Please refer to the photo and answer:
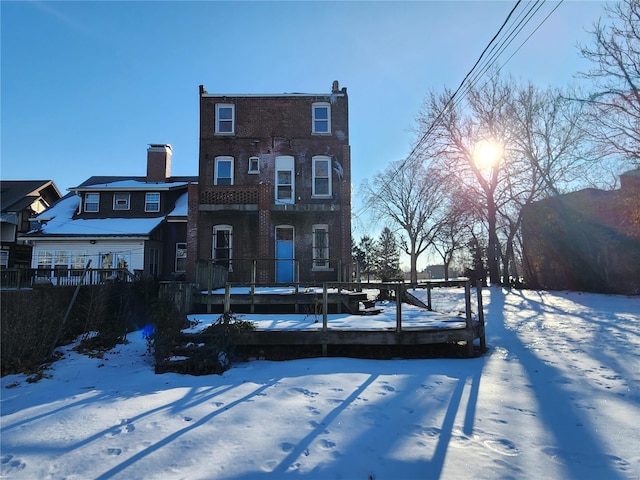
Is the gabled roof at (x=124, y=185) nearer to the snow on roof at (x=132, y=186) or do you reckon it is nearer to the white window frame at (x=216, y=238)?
the snow on roof at (x=132, y=186)

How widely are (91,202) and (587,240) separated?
28.0 meters

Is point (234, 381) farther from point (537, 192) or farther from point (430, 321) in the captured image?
point (537, 192)

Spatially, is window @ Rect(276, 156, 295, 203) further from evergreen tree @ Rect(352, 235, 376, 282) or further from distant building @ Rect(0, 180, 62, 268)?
evergreen tree @ Rect(352, 235, 376, 282)

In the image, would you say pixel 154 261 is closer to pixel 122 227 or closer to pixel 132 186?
pixel 122 227

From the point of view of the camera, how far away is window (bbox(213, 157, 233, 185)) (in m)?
19.5

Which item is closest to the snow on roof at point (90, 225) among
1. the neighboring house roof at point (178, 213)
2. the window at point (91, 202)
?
the neighboring house roof at point (178, 213)

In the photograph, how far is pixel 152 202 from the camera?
82.2 ft

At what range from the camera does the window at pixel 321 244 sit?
18703 mm

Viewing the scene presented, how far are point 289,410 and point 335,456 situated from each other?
3.75ft

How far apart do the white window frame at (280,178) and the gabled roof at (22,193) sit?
20320 millimetres

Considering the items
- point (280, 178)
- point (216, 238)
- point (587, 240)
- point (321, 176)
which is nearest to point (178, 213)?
point (216, 238)

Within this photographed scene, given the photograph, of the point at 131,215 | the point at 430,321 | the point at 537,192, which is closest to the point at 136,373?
the point at 430,321

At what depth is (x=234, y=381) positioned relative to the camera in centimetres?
582

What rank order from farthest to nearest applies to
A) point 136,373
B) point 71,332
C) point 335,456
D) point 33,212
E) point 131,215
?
1. point 33,212
2. point 131,215
3. point 71,332
4. point 136,373
5. point 335,456
